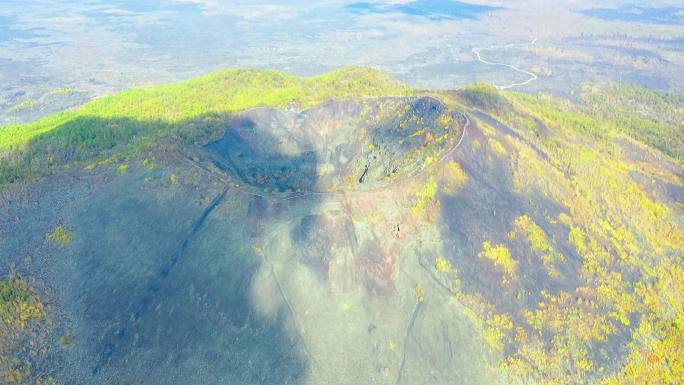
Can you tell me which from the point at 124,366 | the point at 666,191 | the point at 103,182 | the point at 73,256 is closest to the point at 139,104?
the point at 103,182

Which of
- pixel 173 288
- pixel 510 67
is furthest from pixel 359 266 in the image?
pixel 510 67

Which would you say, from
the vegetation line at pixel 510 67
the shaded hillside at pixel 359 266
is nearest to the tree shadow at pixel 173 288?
the shaded hillside at pixel 359 266

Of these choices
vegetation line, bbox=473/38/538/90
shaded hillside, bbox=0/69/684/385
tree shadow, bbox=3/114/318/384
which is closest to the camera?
tree shadow, bbox=3/114/318/384

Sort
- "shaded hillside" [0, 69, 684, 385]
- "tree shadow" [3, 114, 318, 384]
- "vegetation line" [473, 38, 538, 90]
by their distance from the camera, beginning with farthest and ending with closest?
"vegetation line" [473, 38, 538, 90]
"shaded hillside" [0, 69, 684, 385]
"tree shadow" [3, 114, 318, 384]

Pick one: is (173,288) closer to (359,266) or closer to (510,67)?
(359,266)

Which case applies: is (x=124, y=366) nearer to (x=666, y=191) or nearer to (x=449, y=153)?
(x=449, y=153)

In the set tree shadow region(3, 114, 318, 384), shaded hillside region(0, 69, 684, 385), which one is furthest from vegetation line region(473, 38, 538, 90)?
tree shadow region(3, 114, 318, 384)

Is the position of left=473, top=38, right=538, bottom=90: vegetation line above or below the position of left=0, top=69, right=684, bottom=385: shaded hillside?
below

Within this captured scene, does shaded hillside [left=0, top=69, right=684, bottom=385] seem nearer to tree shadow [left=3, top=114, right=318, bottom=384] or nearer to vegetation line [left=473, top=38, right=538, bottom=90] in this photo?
tree shadow [left=3, top=114, right=318, bottom=384]
